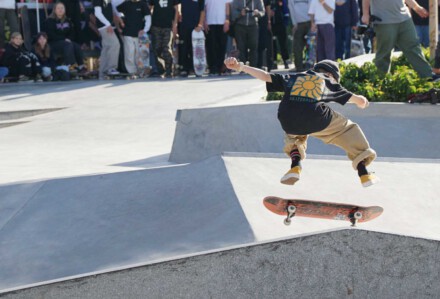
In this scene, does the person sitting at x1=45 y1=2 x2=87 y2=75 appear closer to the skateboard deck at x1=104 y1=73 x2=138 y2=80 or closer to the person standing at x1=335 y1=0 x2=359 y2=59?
the skateboard deck at x1=104 y1=73 x2=138 y2=80

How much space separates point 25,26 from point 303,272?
13.5 m

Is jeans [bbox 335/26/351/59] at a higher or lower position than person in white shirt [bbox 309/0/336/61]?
lower

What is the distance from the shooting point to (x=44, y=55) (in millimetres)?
17141

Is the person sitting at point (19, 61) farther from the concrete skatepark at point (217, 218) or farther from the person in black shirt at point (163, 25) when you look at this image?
the concrete skatepark at point (217, 218)

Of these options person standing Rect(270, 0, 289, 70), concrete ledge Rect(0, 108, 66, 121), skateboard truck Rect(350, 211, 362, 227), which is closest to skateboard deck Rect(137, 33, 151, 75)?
person standing Rect(270, 0, 289, 70)

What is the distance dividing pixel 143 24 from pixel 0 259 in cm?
1139

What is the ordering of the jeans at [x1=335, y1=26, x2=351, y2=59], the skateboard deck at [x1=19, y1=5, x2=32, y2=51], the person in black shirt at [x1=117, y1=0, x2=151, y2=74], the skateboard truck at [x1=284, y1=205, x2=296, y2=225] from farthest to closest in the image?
the skateboard deck at [x1=19, y1=5, x2=32, y2=51] < the jeans at [x1=335, y1=26, x2=351, y2=59] < the person in black shirt at [x1=117, y1=0, x2=151, y2=74] < the skateboard truck at [x1=284, y1=205, x2=296, y2=225]

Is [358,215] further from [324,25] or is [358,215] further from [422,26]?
[422,26]

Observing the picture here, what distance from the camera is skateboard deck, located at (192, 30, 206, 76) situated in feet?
57.3

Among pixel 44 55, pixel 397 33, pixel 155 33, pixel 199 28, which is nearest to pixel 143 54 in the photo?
pixel 155 33

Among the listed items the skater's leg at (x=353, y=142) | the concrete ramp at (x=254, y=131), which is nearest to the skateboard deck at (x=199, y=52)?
the concrete ramp at (x=254, y=131)

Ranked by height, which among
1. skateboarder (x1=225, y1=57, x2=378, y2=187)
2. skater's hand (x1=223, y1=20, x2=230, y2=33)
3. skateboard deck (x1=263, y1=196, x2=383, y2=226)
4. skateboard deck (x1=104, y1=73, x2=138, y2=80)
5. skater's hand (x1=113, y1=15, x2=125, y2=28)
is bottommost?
skateboard deck (x1=104, y1=73, x2=138, y2=80)

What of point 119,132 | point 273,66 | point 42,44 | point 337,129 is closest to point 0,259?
point 337,129

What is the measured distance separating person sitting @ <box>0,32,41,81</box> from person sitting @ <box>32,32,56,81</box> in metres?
0.11
